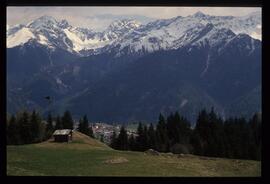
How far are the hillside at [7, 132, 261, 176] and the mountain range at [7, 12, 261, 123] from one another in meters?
90.6

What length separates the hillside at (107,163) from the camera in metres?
8.09

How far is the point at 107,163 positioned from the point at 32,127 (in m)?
8.52

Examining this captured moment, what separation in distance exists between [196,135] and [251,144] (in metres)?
2.91

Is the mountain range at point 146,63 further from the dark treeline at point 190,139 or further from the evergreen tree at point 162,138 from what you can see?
the evergreen tree at point 162,138

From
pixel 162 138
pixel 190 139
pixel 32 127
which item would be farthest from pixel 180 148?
pixel 32 127

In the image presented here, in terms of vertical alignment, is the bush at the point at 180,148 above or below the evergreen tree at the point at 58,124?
below

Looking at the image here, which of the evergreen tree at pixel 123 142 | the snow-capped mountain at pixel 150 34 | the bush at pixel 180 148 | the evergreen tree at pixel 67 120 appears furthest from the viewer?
the snow-capped mountain at pixel 150 34

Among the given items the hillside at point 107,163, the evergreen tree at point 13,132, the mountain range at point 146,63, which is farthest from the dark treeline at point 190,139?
the mountain range at point 146,63

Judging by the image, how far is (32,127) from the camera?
17672 millimetres

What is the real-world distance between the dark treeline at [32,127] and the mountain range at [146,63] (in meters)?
83.4

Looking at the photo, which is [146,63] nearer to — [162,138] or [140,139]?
[140,139]

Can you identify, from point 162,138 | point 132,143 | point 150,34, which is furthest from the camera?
point 150,34
